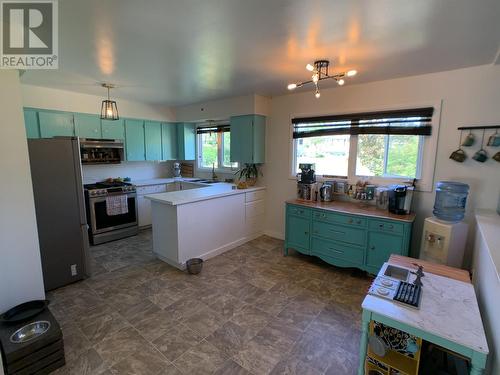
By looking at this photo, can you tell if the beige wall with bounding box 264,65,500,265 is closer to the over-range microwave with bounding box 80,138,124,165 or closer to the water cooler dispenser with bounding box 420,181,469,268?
the water cooler dispenser with bounding box 420,181,469,268

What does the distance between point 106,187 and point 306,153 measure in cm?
345

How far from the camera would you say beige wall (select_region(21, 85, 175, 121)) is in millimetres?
3604

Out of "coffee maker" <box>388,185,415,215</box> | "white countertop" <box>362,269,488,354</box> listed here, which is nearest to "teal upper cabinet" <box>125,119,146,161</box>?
"coffee maker" <box>388,185,415,215</box>

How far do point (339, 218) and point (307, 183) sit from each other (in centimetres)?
78

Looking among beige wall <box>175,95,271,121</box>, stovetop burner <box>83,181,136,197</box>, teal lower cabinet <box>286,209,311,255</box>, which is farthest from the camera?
beige wall <box>175,95,271,121</box>

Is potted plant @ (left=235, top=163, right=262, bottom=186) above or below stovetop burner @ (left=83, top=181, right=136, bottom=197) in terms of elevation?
above

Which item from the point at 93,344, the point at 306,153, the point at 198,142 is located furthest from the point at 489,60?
the point at 198,142

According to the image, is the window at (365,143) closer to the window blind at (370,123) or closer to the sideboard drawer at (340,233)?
the window blind at (370,123)

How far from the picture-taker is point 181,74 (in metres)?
3.00

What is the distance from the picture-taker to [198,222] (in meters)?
3.43

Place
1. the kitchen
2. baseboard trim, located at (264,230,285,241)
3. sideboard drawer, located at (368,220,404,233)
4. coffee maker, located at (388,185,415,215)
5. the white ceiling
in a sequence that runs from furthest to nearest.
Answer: baseboard trim, located at (264,230,285,241), coffee maker, located at (388,185,415,215), sideboard drawer, located at (368,220,404,233), the kitchen, the white ceiling

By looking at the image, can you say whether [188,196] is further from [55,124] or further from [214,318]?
[55,124]

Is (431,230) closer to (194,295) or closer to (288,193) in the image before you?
(288,193)

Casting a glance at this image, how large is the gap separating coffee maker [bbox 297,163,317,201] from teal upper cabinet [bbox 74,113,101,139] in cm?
356
